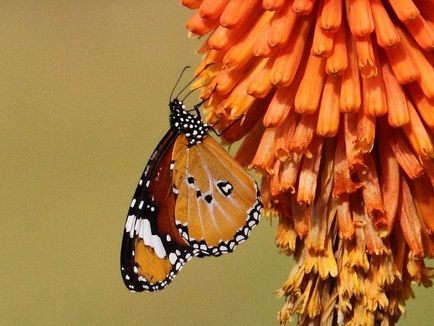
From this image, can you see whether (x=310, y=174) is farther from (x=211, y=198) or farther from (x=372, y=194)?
(x=211, y=198)

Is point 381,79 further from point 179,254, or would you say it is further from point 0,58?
point 0,58

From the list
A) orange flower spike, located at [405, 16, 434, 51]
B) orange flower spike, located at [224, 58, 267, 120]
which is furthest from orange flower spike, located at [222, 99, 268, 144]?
orange flower spike, located at [405, 16, 434, 51]

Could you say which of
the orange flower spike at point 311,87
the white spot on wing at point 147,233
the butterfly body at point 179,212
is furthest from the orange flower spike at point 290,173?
the white spot on wing at point 147,233

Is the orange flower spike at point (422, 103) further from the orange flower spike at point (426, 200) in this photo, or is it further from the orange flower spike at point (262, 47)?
the orange flower spike at point (262, 47)

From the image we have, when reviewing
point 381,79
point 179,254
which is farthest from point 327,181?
point 179,254

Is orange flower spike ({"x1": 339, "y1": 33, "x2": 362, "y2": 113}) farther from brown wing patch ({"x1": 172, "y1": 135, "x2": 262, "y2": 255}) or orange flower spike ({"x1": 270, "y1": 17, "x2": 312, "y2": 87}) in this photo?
brown wing patch ({"x1": 172, "y1": 135, "x2": 262, "y2": 255})
